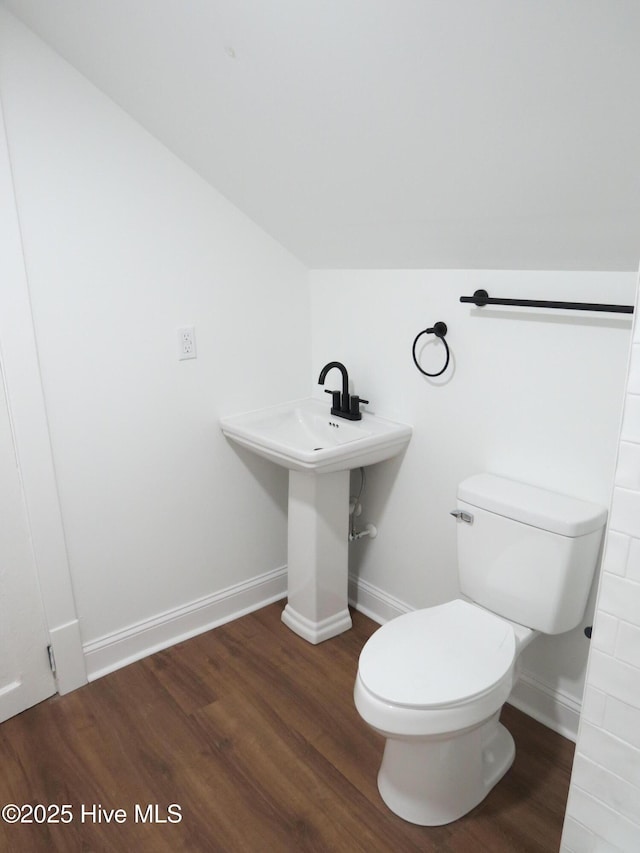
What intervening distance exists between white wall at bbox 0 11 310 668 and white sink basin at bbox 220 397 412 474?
Answer: 10 centimetres

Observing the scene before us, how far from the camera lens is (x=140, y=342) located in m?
2.02

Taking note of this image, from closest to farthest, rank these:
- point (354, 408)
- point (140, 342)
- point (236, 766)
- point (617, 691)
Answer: point (617, 691), point (236, 766), point (140, 342), point (354, 408)

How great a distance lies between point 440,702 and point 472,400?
0.93 metres

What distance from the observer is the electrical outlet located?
2116 millimetres

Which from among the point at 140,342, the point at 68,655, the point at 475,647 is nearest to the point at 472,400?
the point at 475,647

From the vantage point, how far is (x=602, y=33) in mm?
1000

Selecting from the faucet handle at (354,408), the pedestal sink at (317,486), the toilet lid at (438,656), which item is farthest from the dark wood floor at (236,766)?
the faucet handle at (354,408)

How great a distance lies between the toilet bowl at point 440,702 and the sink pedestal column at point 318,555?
58cm

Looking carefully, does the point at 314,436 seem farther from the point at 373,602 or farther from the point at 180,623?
the point at 180,623

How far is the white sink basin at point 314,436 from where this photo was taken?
197cm

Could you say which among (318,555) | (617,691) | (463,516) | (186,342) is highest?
(186,342)

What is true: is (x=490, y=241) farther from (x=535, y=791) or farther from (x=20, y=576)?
(x=20, y=576)

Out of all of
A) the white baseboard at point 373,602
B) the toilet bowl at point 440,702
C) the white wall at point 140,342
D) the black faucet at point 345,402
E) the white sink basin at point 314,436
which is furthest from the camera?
the white baseboard at point 373,602

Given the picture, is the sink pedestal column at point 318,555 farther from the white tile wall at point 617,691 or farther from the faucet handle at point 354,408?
the white tile wall at point 617,691
